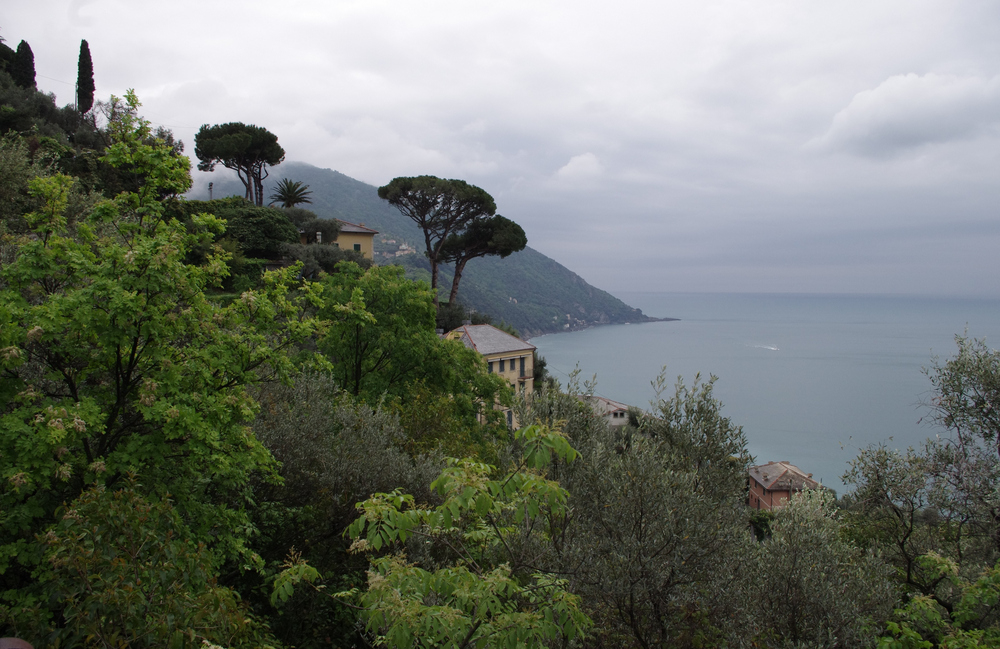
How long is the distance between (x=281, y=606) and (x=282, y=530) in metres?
1.57

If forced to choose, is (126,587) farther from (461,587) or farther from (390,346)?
(390,346)

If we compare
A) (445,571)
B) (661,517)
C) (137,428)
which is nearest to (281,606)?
(137,428)

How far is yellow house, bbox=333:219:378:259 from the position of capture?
5059cm

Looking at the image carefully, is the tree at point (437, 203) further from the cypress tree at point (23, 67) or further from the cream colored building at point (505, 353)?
the cypress tree at point (23, 67)

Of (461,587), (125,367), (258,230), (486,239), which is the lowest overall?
(461,587)

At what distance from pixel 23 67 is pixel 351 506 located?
165 ft

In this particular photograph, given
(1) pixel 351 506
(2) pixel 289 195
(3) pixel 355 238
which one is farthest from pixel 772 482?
(2) pixel 289 195

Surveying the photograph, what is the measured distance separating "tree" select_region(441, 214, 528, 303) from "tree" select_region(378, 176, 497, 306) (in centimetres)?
60

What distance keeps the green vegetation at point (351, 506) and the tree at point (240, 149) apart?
46.4 meters

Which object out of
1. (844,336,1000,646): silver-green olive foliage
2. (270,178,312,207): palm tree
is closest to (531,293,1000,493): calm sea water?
(844,336,1000,646): silver-green olive foliage

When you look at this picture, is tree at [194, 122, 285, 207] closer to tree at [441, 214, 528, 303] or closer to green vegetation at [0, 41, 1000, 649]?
tree at [441, 214, 528, 303]

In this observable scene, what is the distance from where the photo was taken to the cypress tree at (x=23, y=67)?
4006 centimetres

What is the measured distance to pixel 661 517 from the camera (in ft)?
20.8

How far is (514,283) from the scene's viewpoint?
128m
